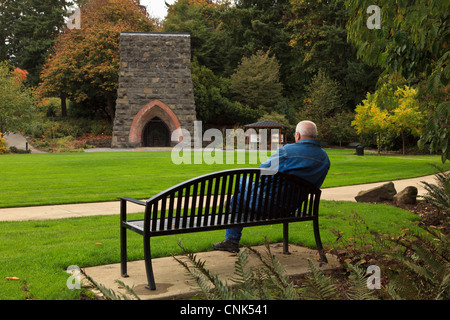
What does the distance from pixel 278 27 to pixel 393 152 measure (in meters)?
→ 18.5

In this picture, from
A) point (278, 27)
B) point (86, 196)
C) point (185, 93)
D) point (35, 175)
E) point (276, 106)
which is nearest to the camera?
point (86, 196)

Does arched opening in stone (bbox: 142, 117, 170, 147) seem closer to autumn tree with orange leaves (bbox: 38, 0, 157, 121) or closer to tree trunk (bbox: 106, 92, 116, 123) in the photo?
autumn tree with orange leaves (bbox: 38, 0, 157, 121)

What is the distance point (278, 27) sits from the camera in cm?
4053

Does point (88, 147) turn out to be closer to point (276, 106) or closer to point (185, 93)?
point (185, 93)

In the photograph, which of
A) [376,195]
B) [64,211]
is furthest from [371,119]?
[64,211]

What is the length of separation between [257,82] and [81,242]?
101ft

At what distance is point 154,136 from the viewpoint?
32.3 meters

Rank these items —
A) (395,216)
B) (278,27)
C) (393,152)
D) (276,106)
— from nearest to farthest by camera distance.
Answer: (395,216)
(393,152)
(276,106)
(278,27)

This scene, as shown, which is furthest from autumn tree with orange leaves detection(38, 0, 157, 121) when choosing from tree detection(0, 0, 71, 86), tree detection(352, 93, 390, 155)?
tree detection(352, 93, 390, 155)

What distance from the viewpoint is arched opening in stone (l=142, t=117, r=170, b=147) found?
106ft

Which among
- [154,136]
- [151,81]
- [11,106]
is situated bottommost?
[154,136]

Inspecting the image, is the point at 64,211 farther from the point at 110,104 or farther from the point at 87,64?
the point at 110,104

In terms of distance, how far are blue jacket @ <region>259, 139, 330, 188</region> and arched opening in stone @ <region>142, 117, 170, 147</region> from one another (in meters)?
28.1
